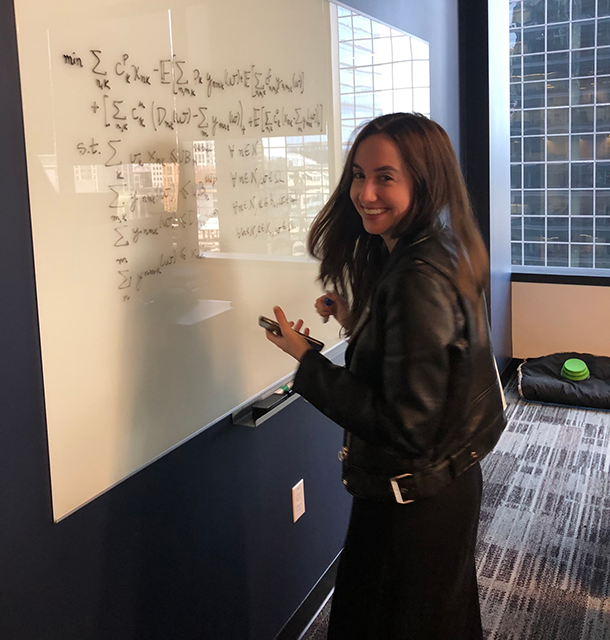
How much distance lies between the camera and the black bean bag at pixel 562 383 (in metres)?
3.61

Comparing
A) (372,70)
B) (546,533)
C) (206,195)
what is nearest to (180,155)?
(206,195)

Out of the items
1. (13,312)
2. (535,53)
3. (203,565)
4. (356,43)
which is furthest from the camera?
(535,53)

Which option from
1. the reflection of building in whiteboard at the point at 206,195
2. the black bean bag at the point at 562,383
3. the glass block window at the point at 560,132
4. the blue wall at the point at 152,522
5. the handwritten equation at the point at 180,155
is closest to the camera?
the blue wall at the point at 152,522

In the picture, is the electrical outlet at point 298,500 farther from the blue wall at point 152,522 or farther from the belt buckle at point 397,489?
the belt buckle at point 397,489

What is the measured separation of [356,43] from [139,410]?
1366mm

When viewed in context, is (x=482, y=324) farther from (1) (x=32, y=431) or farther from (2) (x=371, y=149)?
(1) (x=32, y=431)

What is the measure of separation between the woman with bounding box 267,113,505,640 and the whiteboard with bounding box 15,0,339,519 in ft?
0.89

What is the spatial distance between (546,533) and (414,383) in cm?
166

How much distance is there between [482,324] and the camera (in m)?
1.17

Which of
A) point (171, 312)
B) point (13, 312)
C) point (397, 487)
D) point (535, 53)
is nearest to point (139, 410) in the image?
point (171, 312)

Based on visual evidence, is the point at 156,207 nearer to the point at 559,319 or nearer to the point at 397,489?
the point at 397,489

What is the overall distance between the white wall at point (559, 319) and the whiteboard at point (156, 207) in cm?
281

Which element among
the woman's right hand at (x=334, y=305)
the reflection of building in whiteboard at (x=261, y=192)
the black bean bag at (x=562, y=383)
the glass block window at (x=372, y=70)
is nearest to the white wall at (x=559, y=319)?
the black bean bag at (x=562, y=383)

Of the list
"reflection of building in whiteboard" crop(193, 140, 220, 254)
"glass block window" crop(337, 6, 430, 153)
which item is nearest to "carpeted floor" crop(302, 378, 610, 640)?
"reflection of building in whiteboard" crop(193, 140, 220, 254)
